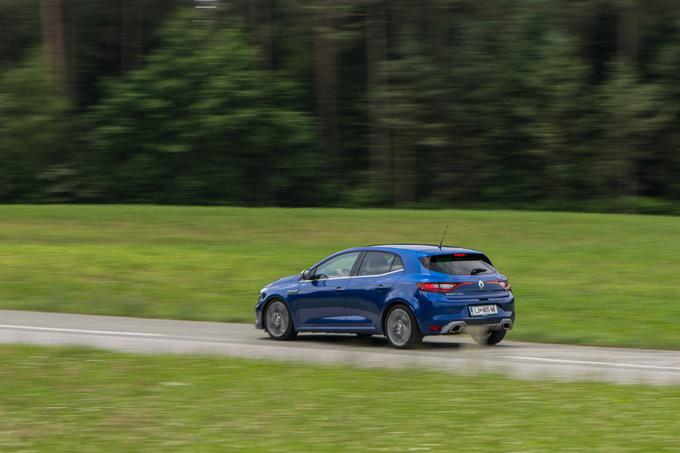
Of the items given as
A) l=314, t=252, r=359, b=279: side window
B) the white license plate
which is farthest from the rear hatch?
l=314, t=252, r=359, b=279: side window

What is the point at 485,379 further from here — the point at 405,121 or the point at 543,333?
the point at 405,121

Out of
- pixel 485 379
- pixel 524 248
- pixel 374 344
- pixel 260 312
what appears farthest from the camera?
pixel 524 248

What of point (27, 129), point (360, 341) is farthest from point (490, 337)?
Answer: point (27, 129)

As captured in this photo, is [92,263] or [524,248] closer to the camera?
[92,263]

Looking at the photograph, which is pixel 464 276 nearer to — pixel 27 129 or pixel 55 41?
pixel 27 129

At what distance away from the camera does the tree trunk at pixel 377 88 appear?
5544cm

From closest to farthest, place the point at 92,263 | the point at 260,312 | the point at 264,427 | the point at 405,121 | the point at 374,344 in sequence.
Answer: the point at 264,427, the point at 374,344, the point at 260,312, the point at 92,263, the point at 405,121

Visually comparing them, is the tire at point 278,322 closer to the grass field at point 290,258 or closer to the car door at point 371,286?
the car door at point 371,286

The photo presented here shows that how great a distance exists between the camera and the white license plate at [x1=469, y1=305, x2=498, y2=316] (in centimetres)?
1452

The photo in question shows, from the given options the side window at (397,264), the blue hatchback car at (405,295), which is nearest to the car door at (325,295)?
the blue hatchback car at (405,295)


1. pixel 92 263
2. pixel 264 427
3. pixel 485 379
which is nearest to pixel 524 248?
pixel 92 263

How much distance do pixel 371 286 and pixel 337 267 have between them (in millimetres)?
933

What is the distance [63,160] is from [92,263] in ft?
108

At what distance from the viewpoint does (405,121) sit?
5400cm
